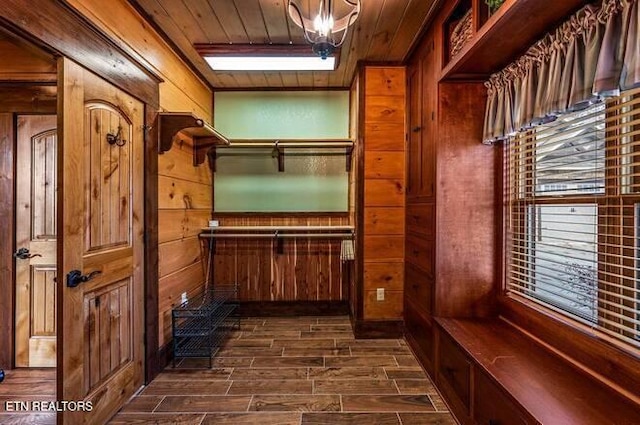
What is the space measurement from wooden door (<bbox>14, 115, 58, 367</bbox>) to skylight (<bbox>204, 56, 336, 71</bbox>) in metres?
1.38

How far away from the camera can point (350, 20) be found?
188cm

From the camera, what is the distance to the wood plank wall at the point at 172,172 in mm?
2102

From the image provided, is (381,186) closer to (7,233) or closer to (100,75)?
(100,75)

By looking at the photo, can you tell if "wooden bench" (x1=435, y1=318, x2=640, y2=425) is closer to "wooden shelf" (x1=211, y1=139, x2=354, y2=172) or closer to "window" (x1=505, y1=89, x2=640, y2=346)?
"window" (x1=505, y1=89, x2=640, y2=346)

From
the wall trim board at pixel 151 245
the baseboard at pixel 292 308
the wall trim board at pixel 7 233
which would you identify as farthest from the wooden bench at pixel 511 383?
the wall trim board at pixel 7 233

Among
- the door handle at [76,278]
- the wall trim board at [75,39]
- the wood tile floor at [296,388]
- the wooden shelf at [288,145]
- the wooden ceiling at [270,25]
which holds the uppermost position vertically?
the wooden ceiling at [270,25]

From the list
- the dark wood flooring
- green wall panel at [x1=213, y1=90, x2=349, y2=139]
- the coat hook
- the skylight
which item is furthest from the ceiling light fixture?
the dark wood flooring

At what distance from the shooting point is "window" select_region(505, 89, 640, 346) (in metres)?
1.30

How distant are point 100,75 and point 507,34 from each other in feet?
7.04

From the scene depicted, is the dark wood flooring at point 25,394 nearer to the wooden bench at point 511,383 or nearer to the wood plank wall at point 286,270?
the wood plank wall at point 286,270

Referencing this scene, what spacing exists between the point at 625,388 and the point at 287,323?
9.26ft

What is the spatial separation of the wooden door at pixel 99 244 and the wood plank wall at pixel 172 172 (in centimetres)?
31

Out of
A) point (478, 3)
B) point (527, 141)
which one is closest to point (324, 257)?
point (527, 141)

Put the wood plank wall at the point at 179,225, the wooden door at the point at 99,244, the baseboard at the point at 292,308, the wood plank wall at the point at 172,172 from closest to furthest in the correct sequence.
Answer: the wooden door at the point at 99,244, the wood plank wall at the point at 172,172, the wood plank wall at the point at 179,225, the baseboard at the point at 292,308
